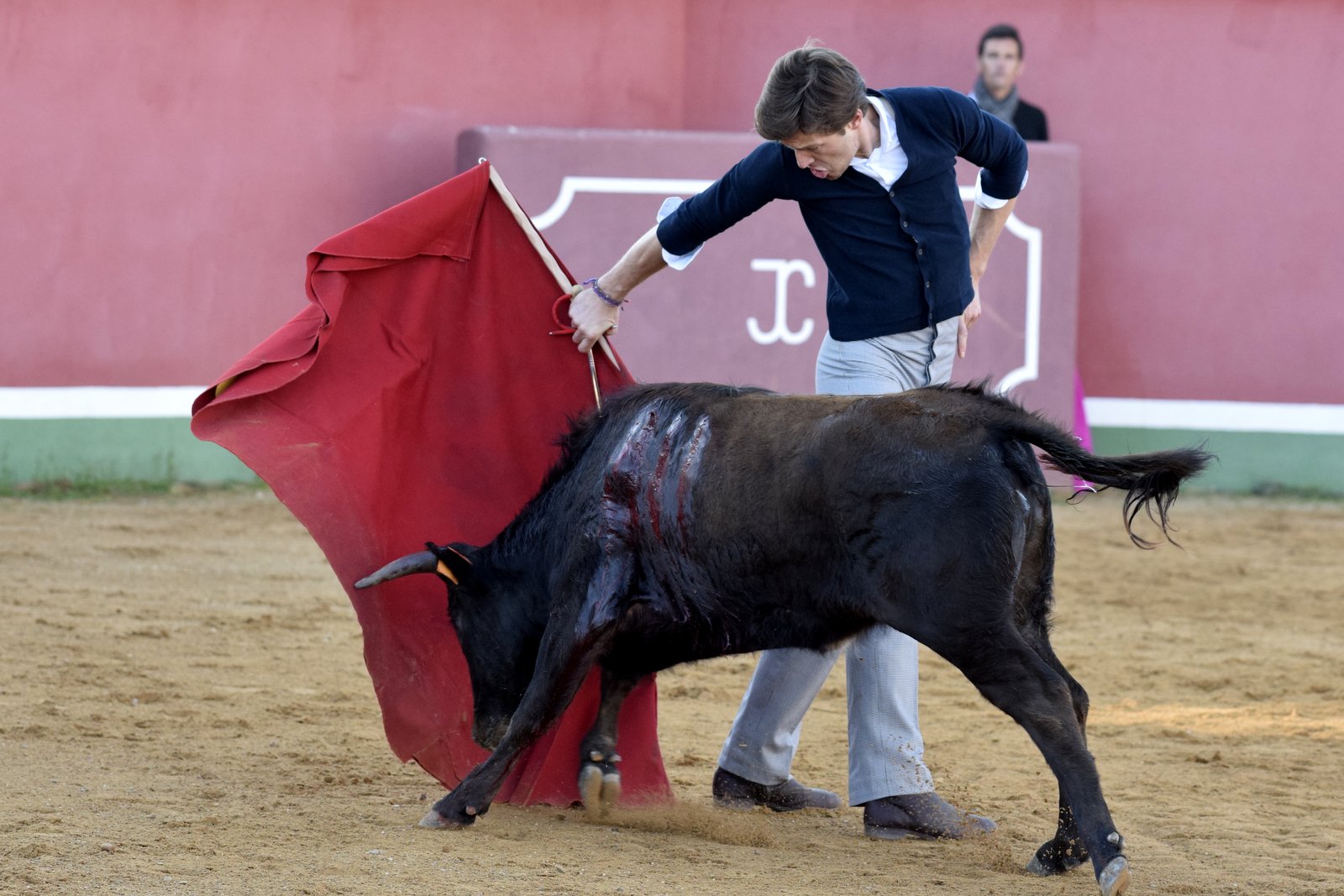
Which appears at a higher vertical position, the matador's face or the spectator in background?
the spectator in background

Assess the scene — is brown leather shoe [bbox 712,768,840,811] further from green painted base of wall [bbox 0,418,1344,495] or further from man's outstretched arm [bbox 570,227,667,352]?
green painted base of wall [bbox 0,418,1344,495]

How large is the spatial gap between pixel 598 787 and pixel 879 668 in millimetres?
745

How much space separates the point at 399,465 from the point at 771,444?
1.12m

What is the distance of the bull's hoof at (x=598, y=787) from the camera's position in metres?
3.91

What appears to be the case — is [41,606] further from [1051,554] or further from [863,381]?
[1051,554]

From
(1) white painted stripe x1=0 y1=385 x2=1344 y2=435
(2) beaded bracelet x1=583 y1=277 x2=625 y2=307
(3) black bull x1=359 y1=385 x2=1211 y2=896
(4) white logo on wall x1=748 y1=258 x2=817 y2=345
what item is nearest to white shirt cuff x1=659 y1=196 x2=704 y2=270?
(2) beaded bracelet x1=583 y1=277 x2=625 y2=307

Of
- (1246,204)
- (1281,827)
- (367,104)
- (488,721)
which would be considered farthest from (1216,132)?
(488,721)

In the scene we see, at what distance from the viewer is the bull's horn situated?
12.8 ft

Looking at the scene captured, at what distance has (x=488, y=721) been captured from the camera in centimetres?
401

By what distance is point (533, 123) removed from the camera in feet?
30.3

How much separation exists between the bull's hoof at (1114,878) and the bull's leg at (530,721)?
1.19m

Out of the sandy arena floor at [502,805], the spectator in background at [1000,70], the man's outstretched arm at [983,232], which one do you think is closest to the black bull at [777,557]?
the sandy arena floor at [502,805]

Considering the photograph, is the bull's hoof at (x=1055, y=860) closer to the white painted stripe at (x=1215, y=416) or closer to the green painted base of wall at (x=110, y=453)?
the green painted base of wall at (x=110, y=453)

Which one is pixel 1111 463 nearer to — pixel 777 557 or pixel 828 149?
pixel 777 557
